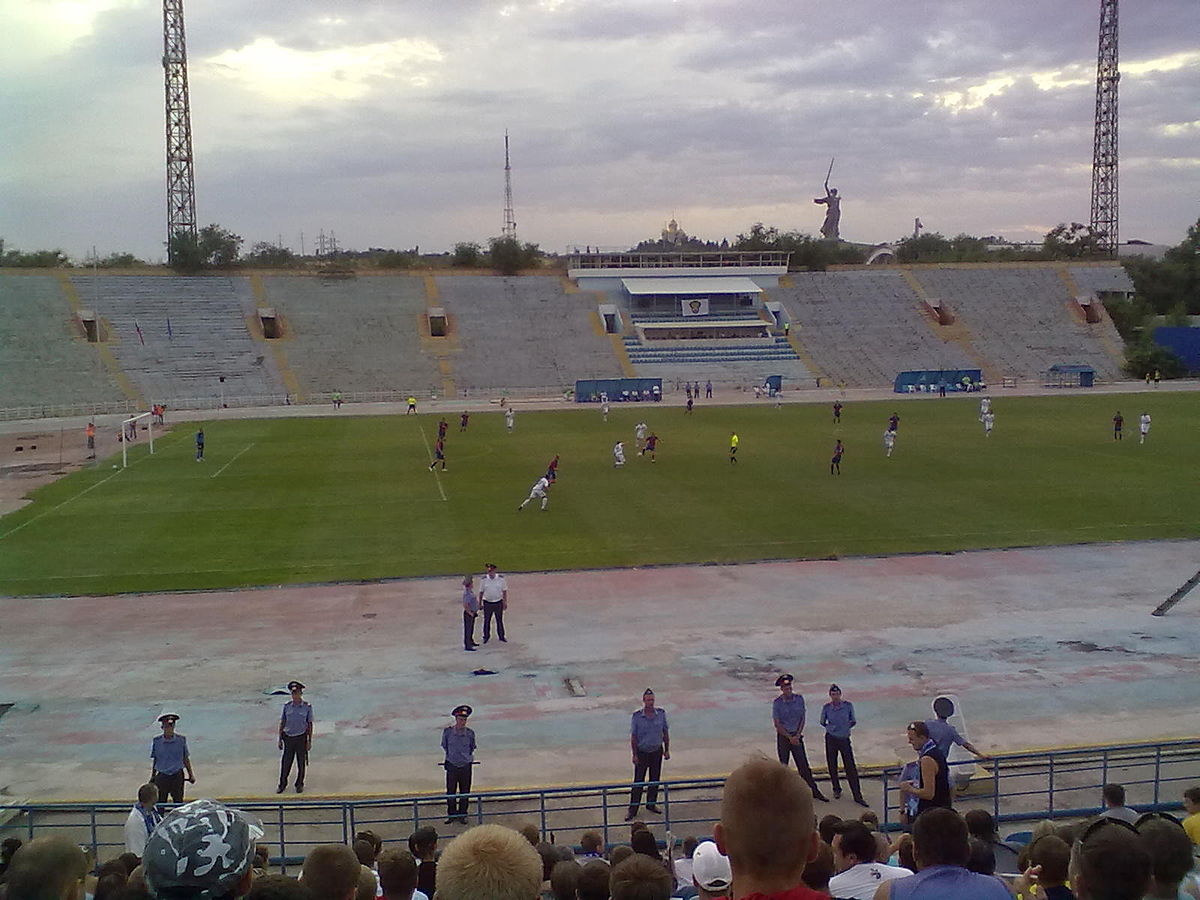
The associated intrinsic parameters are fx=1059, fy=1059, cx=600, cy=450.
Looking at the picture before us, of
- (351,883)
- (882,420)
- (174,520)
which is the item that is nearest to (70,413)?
(174,520)

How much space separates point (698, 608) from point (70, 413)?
5515cm

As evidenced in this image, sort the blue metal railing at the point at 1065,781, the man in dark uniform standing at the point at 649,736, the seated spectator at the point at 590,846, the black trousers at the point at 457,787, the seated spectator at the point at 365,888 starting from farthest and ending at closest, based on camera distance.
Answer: the man in dark uniform standing at the point at 649,736, the black trousers at the point at 457,787, the blue metal railing at the point at 1065,781, the seated spectator at the point at 590,846, the seated spectator at the point at 365,888

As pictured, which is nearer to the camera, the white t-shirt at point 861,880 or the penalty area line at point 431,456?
the white t-shirt at point 861,880

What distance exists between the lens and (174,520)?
1174 inches

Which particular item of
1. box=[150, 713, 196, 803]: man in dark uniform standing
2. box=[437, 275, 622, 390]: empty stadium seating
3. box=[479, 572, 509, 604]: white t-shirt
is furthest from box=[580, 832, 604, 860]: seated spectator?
→ box=[437, 275, 622, 390]: empty stadium seating

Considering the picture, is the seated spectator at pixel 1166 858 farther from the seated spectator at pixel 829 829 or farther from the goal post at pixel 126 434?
the goal post at pixel 126 434

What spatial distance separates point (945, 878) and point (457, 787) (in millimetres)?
8385

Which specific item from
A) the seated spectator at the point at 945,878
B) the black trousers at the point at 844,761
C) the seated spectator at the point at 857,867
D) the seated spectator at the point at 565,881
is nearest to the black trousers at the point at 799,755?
the black trousers at the point at 844,761

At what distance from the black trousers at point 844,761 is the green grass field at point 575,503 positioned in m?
12.0

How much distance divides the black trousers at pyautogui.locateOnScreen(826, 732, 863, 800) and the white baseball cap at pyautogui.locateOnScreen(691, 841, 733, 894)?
6997 millimetres

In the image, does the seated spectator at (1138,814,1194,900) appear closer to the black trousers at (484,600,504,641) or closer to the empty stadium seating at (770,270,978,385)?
the black trousers at (484,600,504,641)

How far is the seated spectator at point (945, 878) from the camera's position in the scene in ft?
14.0

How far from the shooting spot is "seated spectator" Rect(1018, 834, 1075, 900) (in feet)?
17.5

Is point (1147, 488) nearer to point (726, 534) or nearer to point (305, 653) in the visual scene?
point (726, 534)
